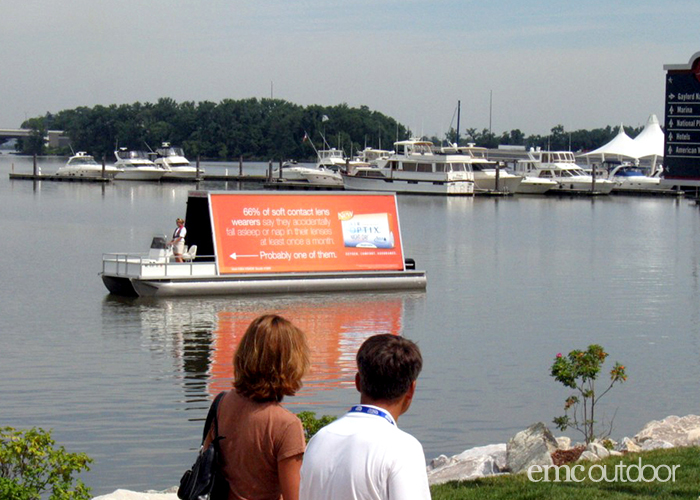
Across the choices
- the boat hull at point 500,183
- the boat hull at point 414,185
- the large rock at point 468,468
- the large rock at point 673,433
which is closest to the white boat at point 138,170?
the boat hull at point 414,185

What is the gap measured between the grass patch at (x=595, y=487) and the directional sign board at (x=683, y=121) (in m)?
3.48

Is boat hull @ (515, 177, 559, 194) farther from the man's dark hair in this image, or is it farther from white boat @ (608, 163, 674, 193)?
the man's dark hair

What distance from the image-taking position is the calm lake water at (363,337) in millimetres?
15617

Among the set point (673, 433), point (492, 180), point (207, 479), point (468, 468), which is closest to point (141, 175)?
point (492, 180)

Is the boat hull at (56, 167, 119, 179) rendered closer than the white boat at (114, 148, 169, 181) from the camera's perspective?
Yes

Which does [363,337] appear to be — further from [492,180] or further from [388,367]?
[492,180]

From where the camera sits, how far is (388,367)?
4.05 m

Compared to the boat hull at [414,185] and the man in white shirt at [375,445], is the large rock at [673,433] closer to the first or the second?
the man in white shirt at [375,445]

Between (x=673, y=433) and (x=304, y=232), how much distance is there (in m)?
18.0

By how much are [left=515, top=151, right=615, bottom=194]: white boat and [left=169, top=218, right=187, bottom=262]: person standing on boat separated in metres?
Answer: 71.8

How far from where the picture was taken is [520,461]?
10.3 metres

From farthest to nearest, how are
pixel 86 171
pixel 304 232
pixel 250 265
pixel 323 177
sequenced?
1. pixel 86 171
2. pixel 323 177
3. pixel 304 232
4. pixel 250 265

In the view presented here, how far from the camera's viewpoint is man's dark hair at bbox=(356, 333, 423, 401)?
13.3 ft

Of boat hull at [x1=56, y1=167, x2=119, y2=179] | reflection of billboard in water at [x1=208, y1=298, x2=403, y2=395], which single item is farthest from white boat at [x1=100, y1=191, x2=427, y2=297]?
boat hull at [x1=56, y1=167, x2=119, y2=179]
